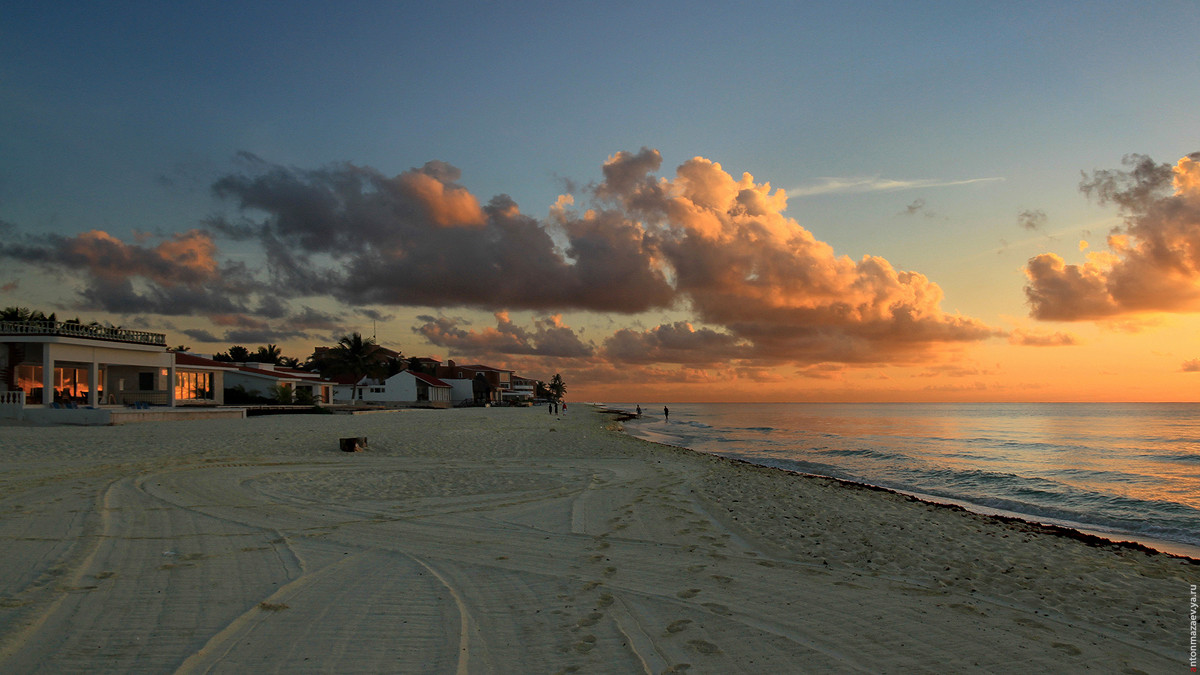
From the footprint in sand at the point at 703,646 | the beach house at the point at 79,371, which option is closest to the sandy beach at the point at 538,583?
the footprint in sand at the point at 703,646

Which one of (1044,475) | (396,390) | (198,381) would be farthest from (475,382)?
(1044,475)

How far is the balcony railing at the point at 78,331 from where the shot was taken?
30.9 m

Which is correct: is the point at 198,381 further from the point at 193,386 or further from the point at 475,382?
the point at 475,382

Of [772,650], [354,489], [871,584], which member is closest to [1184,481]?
[871,584]

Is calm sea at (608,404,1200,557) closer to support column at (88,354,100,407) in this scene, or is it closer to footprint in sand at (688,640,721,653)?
footprint in sand at (688,640,721,653)

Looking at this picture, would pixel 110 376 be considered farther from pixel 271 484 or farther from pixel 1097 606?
pixel 1097 606

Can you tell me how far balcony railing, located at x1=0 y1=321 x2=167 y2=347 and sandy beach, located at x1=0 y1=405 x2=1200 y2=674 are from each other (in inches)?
957

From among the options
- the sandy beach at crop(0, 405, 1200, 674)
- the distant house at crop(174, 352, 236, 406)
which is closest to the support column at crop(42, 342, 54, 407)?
the distant house at crop(174, 352, 236, 406)

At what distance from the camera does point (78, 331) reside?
32531 millimetres

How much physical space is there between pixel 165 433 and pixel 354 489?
651 inches

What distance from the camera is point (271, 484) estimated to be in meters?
12.4

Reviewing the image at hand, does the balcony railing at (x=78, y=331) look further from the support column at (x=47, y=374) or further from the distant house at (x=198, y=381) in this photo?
the distant house at (x=198, y=381)

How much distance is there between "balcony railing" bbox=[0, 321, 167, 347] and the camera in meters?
30.9

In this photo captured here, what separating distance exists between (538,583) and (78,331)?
37408 millimetres
